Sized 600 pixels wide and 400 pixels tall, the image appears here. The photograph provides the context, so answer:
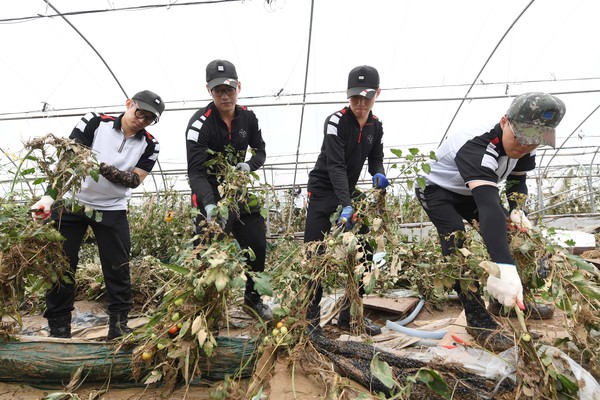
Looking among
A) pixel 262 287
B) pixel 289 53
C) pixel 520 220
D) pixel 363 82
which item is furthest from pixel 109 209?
pixel 289 53

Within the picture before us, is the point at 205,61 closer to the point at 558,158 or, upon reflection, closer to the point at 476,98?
the point at 476,98

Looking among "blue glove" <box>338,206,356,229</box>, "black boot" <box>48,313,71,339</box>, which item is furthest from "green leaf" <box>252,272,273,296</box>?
"black boot" <box>48,313,71,339</box>

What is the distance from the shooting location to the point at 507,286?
1.75 m

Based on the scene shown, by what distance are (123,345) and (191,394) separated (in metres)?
0.41

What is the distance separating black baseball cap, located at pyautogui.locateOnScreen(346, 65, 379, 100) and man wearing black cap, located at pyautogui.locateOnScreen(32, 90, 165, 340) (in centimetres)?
126

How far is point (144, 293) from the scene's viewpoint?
408cm

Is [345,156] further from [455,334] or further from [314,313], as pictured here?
[455,334]

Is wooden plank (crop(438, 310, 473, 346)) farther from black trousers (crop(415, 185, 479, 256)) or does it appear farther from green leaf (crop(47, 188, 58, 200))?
green leaf (crop(47, 188, 58, 200))

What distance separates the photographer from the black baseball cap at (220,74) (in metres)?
2.57

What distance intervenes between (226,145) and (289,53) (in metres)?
5.59

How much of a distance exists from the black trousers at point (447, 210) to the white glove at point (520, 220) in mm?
252

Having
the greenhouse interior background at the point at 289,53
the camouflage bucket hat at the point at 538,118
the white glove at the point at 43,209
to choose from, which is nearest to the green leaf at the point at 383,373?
the camouflage bucket hat at the point at 538,118

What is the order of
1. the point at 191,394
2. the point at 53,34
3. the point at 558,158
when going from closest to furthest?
1. the point at 191,394
2. the point at 53,34
3. the point at 558,158

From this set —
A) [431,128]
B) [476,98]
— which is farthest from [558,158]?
[476,98]
